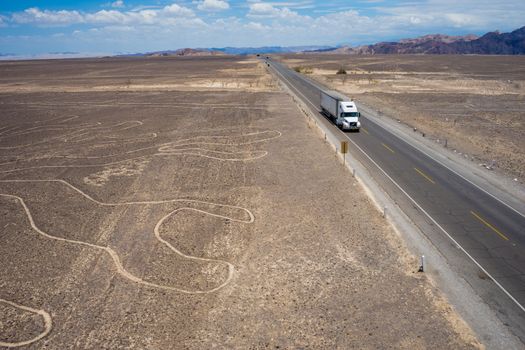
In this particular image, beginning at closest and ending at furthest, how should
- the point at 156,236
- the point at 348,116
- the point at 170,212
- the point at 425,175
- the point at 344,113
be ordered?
the point at 156,236, the point at 170,212, the point at 425,175, the point at 344,113, the point at 348,116

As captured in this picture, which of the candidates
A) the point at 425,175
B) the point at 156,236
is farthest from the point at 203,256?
the point at 425,175

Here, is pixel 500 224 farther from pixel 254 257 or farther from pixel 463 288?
pixel 254 257

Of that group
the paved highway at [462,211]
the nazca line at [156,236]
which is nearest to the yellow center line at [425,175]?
the paved highway at [462,211]

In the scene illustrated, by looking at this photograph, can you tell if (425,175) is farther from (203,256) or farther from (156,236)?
(156,236)

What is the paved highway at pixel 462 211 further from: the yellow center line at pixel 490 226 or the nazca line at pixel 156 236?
the nazca line at pixel 156 236

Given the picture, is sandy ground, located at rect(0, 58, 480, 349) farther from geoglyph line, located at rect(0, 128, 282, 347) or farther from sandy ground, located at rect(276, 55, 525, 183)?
sandy ground, located at rect(276, 55, 525, 183)
